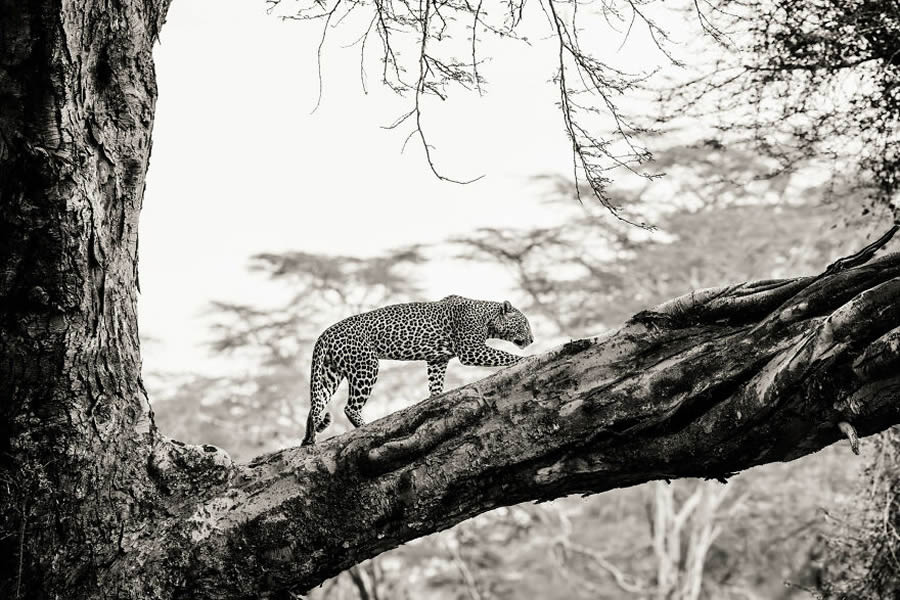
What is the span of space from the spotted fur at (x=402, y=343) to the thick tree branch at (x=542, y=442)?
43.2 inches

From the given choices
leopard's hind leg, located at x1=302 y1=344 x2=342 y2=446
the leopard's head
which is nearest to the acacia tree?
leopard's hind leg, located at x1=302 y1=344 x2=342 y2=446

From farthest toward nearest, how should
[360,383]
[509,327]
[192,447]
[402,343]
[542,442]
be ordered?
[509,327] < [402,343] < [360,383] < [192,447] < [542,442]

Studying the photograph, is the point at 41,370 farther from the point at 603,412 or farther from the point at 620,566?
the point at 620,566

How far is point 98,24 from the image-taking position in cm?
467

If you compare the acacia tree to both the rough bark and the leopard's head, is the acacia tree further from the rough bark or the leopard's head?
the leopard's head

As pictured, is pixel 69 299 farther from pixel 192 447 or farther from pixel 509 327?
pixel 509 327

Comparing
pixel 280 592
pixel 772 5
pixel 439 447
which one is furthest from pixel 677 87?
pixel 280 592

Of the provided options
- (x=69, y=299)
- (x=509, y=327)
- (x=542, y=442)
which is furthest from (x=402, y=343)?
(x=69, y=299)

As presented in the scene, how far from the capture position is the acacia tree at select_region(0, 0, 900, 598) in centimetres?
437

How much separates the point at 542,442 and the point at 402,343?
1700 mm

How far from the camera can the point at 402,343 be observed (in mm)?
5980

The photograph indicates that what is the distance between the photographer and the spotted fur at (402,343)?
19.3 ft

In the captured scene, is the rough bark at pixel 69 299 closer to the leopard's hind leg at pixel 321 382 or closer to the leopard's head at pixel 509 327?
the leopard's hind leg at pixel 321 382

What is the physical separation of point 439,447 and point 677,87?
4.69 m
